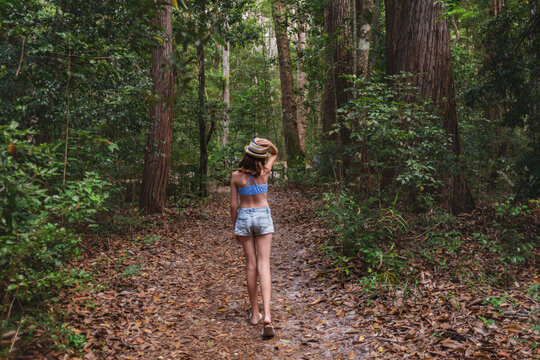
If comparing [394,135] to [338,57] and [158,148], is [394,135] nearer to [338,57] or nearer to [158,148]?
[338,57]

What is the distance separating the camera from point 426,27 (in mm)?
7586

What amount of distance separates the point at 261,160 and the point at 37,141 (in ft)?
16.0

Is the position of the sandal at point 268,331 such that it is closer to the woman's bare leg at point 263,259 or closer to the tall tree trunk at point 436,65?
the woman's bare leg at point 263,259

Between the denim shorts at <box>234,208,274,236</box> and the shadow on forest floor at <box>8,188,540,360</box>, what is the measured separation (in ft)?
3.95

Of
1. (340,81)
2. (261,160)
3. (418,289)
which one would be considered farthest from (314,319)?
(340,81)

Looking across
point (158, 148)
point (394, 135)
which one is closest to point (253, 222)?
point (394, 135)

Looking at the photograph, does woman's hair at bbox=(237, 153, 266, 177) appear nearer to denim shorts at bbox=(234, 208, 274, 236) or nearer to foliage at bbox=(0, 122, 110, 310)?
denim shorts at bbox=(234, 208, 274, 236)

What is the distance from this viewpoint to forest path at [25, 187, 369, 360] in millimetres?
3941

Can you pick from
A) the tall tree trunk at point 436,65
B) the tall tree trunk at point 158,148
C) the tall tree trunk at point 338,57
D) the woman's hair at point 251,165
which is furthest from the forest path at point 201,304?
the tall tree trunk at point 338,57

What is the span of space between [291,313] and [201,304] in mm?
1345

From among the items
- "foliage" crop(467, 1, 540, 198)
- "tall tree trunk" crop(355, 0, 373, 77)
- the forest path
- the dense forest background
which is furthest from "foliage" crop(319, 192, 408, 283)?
"tall tree trunk" crop(355, 0, 373, 77)

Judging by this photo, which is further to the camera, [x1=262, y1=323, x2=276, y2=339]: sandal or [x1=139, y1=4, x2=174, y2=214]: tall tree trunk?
[x1=139, y1=4, x2=174, y2=214]: tall tree trunk

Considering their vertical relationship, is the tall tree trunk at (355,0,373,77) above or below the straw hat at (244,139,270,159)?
above

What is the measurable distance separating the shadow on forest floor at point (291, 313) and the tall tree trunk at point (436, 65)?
6.29 feet
